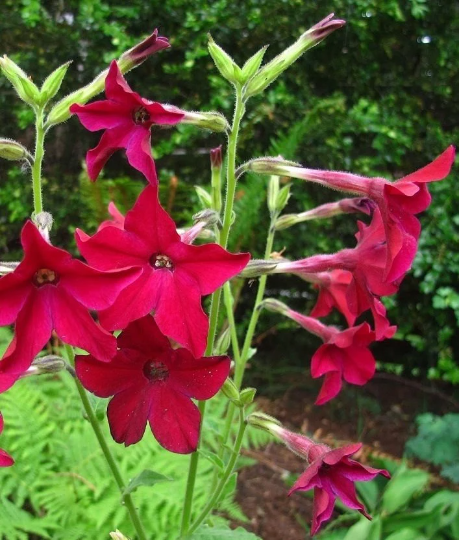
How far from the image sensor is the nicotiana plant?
2.59 feet

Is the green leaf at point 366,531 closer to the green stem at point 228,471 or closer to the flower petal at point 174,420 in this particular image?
the green stem at point 228,471

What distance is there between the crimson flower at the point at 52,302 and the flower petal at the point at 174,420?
6.3 inches

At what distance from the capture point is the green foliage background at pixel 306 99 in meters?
3.12

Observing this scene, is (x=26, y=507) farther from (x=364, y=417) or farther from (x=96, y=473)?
(x=364, y=417)

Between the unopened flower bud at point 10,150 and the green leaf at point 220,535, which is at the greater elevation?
the unopened flower bud at point 10,150

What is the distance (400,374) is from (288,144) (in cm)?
155

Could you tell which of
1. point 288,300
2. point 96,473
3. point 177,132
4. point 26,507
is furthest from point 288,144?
point 26,507

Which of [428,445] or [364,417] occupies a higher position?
[428,445]

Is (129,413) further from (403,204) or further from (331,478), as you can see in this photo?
(403,204)

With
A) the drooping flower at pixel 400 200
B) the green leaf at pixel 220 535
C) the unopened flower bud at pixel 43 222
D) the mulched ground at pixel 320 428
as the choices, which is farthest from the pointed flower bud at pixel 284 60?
the mulched ground at pixel 320 428

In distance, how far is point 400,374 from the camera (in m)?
3.66

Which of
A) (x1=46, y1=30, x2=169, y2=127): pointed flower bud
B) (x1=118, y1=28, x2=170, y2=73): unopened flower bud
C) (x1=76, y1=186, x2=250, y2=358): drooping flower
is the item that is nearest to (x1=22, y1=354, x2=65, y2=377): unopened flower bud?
(x1=76, y1=186, x2=250, y2=358): drooping flower

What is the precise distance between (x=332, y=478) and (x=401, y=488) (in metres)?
1.60

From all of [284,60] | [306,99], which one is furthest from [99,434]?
[306,99]
